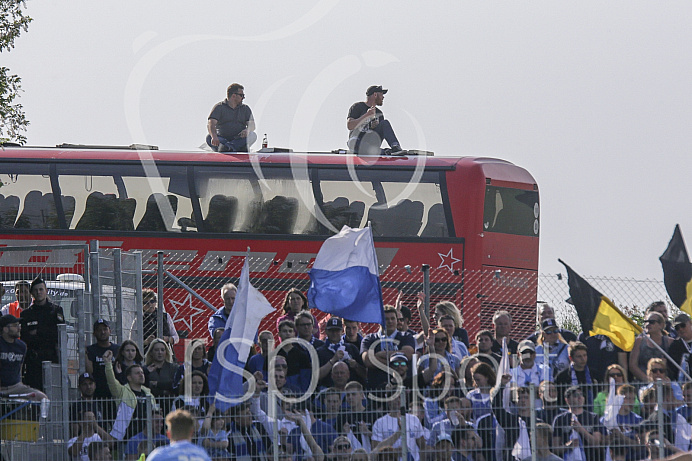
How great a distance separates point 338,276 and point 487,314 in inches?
171

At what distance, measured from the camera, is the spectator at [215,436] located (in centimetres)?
975

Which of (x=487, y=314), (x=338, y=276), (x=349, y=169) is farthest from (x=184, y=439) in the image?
(x=349, y=169)

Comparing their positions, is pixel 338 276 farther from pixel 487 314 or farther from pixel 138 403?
→ pixel 487 314

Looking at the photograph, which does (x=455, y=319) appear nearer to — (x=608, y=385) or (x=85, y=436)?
(x=608, y=385)

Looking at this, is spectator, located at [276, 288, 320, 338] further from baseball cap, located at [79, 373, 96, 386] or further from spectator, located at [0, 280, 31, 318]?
spectator, located at [0, 280, 31, 318]

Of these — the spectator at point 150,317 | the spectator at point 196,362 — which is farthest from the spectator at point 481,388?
the spectator at point 150,317

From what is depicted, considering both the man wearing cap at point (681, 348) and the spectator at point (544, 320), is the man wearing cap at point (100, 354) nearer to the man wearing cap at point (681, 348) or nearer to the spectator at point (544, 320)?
the spectator at point (544, 320)

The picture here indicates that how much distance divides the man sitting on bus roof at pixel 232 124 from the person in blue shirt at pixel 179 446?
34.8 feet

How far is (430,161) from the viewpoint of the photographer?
59.7 feet

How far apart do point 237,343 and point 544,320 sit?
3552 mm

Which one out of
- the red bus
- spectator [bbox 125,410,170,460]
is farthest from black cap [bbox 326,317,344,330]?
the red bus

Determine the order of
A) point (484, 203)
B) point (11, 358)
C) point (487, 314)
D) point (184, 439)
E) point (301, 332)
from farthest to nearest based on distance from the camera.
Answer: point (484, 203), point (487, 314), point (301, 332), point (11, 358), point (184, 439)

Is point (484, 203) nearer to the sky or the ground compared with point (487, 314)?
nearer to the sky

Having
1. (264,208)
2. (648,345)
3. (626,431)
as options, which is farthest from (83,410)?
(264,208)
